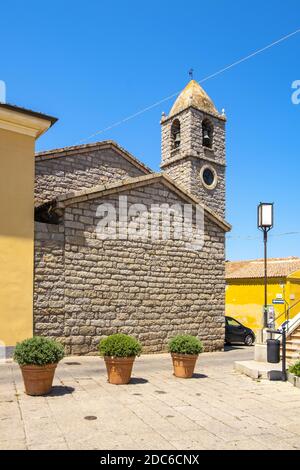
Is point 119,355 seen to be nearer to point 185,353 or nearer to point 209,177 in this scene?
point 185,353

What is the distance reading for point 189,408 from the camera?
6887mm

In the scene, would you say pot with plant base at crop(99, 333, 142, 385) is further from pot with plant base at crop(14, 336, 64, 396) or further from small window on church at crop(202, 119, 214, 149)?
small window on church at crop(202, 119, 214, 149)

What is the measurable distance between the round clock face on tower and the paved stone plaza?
1680 cm

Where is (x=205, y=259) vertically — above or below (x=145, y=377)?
above

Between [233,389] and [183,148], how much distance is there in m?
18.5

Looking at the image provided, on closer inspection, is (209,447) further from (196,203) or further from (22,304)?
(196,203)

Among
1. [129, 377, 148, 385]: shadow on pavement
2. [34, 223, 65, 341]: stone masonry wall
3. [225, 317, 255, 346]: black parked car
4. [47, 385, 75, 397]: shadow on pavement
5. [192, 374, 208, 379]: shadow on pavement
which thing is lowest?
[225, 317, 255, 346]: black parked car

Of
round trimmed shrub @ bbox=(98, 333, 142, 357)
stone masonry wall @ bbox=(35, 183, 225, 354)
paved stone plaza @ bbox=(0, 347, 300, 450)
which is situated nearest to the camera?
paved stone plaza @ bbox=(0, 347, 300, 450)

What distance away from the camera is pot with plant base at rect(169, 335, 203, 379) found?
9.34m

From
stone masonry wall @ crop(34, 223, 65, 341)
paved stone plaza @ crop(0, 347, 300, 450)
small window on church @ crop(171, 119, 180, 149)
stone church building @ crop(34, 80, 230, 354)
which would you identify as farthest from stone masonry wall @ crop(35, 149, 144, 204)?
small window on church @ crop(171, 119, 180, 149)

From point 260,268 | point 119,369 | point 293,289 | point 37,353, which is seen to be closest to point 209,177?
point 260,268

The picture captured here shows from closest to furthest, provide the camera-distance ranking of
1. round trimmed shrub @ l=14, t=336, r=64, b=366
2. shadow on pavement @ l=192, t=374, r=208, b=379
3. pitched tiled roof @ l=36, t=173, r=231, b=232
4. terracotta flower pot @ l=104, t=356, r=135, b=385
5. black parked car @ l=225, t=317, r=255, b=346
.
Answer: round trimmed shrub @ l=14, t=336, r=64, b=366 → terracotta flower pot @ l=104, t=356, r=135, b=385 → shadow on pavement @ l=192, t=374, r=208, b=379 → pitched tiled roof @ l=36, t=173, r=231, b=232 → black parked car @ l=225, t=317, r=255, b=346

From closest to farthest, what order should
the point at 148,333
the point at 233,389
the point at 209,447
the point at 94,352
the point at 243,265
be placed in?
the point at 209,447, the point at 233,389, the point at 94,352, the point at 148,333, the point at 243,265

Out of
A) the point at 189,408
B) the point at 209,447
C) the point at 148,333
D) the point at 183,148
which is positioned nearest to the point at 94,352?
the point at 148,333
